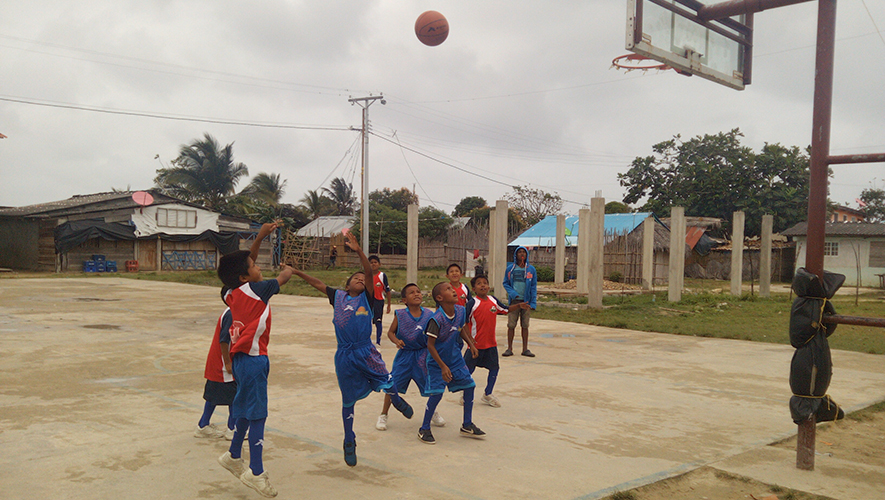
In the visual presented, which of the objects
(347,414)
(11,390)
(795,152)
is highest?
(795,152)

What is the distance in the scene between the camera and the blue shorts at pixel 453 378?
564 cm

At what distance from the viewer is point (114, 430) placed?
18.5ft

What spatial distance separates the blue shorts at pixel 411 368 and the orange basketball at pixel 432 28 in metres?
10.9

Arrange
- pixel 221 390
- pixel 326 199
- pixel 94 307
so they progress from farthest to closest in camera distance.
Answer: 1. pixel 326 199
2. pixel 94 307
3. pixel 221 390

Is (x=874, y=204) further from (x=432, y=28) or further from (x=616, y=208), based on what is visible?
(x=432, y=28)

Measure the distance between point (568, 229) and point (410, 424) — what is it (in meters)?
29.2

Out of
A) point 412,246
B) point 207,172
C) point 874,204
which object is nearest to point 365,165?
point 412,246

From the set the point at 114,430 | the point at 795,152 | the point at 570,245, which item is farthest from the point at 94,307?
the point at 795,152

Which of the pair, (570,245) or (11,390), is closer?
(11,390)

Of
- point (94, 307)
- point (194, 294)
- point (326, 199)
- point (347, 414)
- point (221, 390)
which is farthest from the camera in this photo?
point (326, 199)

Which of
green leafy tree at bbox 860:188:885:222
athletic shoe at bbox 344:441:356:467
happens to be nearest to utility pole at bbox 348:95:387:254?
athletic shoe at bbox 344:441:356:467

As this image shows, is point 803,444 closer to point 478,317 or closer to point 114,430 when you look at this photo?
point 478,317

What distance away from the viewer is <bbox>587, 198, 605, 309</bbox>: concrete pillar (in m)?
17.5

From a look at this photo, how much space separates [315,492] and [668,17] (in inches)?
232
